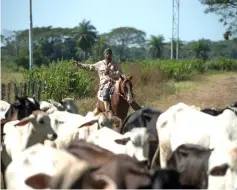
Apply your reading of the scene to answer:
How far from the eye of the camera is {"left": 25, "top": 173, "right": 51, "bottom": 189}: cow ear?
4.02 metres

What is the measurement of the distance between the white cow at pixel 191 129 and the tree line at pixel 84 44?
1199 centimetres

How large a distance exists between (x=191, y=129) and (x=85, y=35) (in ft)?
187

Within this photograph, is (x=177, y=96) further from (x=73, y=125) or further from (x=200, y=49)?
(x=200, y=49)

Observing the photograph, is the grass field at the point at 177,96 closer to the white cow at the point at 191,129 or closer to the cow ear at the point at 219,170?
the white cow at the point at 191,129

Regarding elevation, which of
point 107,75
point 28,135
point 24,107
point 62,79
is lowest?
point 62,79

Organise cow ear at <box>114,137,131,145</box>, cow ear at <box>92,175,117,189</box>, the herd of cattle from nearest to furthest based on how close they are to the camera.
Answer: cow ear at <box>92,175,117,189</box>
the herd of cattle
cow ear at <box>114,137,131,145</box>

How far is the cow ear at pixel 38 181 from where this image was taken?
4015 millimetres

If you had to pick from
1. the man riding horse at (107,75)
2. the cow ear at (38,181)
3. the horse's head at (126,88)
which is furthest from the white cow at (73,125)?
the man riding horse at (107,75)

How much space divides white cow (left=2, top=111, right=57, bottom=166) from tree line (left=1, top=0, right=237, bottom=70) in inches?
481

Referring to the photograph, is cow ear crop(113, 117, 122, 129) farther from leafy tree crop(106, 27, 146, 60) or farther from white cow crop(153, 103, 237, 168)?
leafy tree crop(106, 27, 146, 60)

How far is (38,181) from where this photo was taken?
13.3 ft

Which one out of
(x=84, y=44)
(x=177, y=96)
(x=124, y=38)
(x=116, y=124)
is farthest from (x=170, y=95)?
(x=124, y=38)

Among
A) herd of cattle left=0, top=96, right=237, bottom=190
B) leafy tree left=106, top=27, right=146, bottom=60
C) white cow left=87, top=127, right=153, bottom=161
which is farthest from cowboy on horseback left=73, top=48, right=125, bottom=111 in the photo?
leafy tree left=106, top=27, right=146, bottom=60

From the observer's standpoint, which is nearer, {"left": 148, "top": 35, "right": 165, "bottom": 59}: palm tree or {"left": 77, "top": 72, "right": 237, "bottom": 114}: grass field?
{"left": 77, "top": 72, "right": 237, "bottom": 114}: grass field
